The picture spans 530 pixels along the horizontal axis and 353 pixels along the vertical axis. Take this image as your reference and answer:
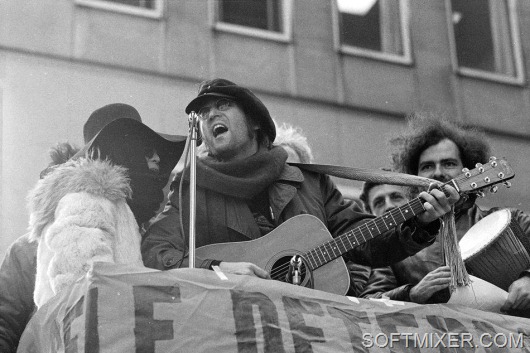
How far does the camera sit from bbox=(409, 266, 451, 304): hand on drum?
4656mm

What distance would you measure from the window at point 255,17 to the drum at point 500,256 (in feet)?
19.4

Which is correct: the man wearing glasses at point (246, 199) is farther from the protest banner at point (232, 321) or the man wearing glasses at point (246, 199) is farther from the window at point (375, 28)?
the window at point (375, 28)

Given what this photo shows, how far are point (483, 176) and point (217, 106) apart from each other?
1344 millimetres

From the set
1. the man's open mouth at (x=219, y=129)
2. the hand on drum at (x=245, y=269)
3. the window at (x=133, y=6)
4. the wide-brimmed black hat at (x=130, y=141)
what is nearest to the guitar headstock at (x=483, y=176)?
the hand on drum at (x=245, y=269)

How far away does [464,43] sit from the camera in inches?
465

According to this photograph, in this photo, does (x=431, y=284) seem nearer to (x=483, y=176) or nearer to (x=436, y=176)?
(x=483, y=176)

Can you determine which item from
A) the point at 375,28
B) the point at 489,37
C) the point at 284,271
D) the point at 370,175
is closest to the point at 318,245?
the point at 284,271

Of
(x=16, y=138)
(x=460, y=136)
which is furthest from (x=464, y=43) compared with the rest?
(x=460, y=136)

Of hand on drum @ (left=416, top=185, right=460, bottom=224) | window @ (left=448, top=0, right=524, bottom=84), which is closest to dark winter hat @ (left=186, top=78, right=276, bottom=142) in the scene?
hand on drum @ (left=416, top=185, right=460, bottom=224)

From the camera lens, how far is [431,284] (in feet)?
15.4

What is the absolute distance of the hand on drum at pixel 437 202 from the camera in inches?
183

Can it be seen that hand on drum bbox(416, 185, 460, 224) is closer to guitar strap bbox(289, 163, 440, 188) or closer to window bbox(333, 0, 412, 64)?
guitar strap bbox(289, 163, 440, 188)

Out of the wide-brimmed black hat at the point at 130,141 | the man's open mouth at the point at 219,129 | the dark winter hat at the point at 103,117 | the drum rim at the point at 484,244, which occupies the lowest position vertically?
the drum rim at the point at 484,244

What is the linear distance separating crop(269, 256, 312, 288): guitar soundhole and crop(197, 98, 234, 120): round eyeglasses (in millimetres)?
883
